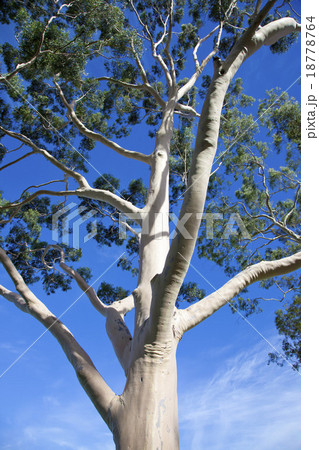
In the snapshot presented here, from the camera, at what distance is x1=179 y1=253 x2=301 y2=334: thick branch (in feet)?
8.22

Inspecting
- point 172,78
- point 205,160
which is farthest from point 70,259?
point 205,160

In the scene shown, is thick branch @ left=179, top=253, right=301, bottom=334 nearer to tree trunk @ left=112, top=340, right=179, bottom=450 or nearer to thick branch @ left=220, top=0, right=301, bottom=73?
tree trunk @ left=112, top=340, right=179, bottom=450

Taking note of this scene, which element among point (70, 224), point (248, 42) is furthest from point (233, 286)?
point (70, 224)

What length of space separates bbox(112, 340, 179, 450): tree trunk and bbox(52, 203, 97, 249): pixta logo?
499 cm

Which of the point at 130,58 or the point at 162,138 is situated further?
the point at 130,58

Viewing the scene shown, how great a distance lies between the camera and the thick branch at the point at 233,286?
2.51 m

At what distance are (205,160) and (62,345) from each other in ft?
6.41

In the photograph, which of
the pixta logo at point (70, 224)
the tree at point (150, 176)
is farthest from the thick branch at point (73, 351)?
the pixta logo at point (70, 224)

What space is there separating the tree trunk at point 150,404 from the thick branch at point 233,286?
0.30 meters

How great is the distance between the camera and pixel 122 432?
1.91 meters

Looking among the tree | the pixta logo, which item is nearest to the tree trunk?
the tree

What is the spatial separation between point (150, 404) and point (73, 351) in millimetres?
872

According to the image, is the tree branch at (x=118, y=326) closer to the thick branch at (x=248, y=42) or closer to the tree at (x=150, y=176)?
the tree at (x=150, y=176)
